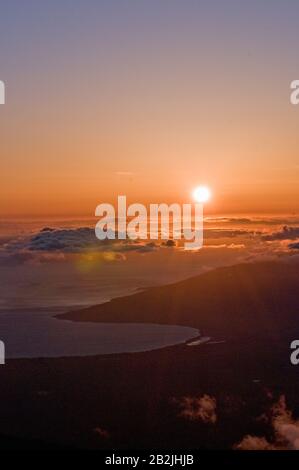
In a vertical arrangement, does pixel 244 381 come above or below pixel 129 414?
above

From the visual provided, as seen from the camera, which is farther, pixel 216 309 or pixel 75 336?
pixel 216 309

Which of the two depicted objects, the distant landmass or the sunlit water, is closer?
the sunlit water

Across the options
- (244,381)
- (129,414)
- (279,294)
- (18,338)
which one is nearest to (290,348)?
(244,381)

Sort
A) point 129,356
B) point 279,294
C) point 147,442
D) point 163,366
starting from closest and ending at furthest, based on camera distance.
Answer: point 147,442 < point 163,366 < point 129,356 < point 279,294

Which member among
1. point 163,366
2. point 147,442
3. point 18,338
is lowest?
point 147,442

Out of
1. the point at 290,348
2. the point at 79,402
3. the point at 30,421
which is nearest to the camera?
the point at 30,421

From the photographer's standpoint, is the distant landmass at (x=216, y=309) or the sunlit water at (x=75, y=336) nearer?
the sunlit water at (x=75, y=336)

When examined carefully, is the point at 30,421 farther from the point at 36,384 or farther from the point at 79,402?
the point at 36,384

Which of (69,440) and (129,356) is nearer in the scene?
(69,440)

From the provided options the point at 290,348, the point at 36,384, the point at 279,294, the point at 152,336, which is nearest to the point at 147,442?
the point at 36,384

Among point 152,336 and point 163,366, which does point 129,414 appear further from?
point 152,336
